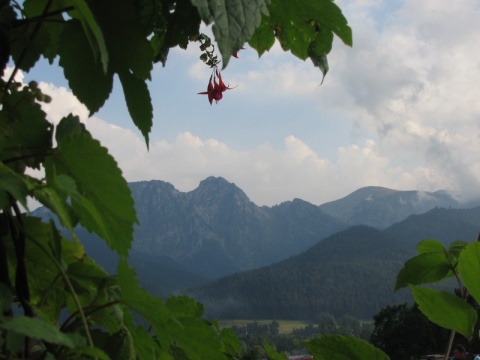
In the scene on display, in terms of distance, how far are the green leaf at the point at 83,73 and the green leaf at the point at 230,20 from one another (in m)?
0.43

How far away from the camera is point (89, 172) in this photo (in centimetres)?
78

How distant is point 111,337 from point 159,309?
0.13 meters

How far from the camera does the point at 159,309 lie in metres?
0.79

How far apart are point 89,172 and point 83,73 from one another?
383 millimetres

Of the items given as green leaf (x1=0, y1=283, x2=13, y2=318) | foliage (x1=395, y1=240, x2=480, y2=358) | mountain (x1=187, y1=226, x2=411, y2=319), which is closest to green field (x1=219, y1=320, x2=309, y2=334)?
mountain (x1=187, y1=226, x2=411, y2=319)

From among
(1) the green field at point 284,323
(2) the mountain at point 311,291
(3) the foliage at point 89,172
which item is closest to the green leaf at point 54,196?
(3) the foliage at point 89,172

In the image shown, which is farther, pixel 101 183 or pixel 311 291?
pixel 311 291

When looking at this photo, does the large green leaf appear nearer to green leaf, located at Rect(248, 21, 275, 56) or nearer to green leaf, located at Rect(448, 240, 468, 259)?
green leaf, located at Rect(248, 21, 275, 56)

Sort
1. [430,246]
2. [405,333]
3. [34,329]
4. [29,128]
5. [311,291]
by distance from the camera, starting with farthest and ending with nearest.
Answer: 1. [311,291]
2. [405,333]
3. [430,246]
4. [29,128]
5. [34,329]

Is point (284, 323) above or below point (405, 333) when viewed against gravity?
below

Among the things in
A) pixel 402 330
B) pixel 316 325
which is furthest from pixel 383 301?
pixel 402 330

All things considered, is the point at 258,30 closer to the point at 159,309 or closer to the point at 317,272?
the point at 159,309

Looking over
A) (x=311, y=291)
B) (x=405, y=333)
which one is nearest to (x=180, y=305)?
(x=405, y=333)

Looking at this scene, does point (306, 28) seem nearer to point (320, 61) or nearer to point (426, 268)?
point (320, 61)
